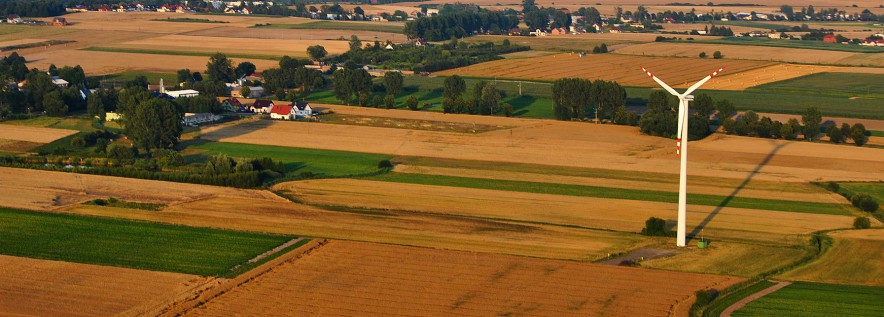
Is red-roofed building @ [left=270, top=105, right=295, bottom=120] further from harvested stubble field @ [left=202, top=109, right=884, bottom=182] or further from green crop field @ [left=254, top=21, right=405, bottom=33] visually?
green crop field @ [left=254, top=21, right=405, bottom=33]

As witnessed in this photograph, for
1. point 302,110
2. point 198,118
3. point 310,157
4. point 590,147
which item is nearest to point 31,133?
point 198,118

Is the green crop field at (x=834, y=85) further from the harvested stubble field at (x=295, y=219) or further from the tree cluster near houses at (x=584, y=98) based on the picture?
the harvested stubble field at (x=295, y=219)

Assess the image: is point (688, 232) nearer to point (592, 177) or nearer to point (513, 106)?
point (592, 177)

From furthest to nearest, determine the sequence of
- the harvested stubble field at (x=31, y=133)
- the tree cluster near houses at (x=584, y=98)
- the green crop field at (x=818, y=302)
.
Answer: the tree cluster near houses at (x=584, y=98) → the harvested stubble field at (x=31, y=133) → the green crop field at (x=818, y=302)

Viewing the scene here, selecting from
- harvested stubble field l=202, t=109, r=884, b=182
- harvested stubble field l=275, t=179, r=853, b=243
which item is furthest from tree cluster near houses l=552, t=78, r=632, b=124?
harvested stubble field l=275, t=179, r=853, b=243

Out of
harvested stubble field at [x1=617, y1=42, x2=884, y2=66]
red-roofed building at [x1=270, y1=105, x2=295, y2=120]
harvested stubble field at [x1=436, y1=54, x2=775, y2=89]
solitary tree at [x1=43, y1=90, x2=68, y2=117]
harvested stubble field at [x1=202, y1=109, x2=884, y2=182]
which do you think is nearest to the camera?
harvested stubble field at [x1=202, y1=109, x2=884, y2=182]

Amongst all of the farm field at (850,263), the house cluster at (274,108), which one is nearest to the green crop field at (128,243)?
the farm field at (850,263)

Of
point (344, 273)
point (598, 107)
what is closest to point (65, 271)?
point (344, 273)
